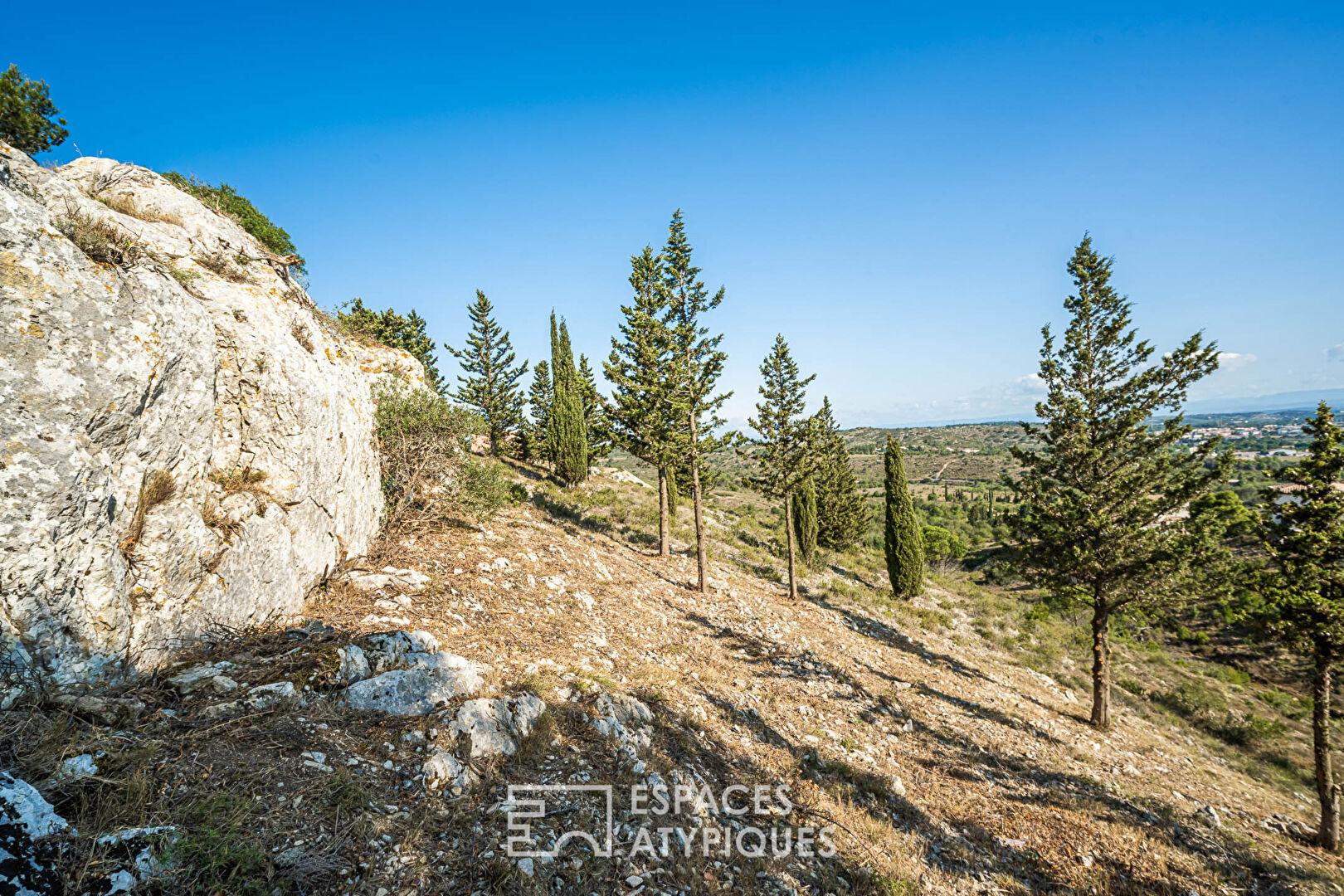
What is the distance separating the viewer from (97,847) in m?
2.90

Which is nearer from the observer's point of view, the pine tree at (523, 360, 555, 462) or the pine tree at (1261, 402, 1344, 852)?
the pine tree at (1261, 402, 1344, 852)

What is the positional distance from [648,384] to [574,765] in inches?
604

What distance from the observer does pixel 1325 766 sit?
34.6ft

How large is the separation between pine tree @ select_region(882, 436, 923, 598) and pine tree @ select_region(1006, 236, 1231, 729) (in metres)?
11.2

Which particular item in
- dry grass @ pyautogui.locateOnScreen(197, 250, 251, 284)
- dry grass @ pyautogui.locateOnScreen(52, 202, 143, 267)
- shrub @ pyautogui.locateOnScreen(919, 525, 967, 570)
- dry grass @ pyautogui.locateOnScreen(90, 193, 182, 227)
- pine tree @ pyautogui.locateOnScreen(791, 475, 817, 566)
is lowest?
shrub @ pyautogui.locateOnScreen(919, 525, 967, 570)

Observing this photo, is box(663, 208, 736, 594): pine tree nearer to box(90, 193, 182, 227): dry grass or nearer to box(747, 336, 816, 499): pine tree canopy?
box(747, 336, 816, 499): pine tree canopy

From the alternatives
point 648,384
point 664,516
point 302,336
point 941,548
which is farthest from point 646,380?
point 941,548

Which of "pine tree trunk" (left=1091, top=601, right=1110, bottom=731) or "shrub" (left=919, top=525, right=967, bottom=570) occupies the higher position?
"pine tree trunk" (left=1091, top=601, right=1110, bottom=731)

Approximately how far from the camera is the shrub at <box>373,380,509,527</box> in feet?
37.8

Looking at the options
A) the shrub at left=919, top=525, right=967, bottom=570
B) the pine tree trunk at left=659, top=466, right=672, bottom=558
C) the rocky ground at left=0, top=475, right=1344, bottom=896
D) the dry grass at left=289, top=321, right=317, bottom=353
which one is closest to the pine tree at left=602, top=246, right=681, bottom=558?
the pine tree trunk at left=659, top=466, right=672, bottom=558

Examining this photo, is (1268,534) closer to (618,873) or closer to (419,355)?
(618,873)

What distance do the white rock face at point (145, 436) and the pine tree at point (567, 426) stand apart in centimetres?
2346

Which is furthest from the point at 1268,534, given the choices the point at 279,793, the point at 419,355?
the point at 419,355

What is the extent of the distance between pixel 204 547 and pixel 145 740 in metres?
2.67
